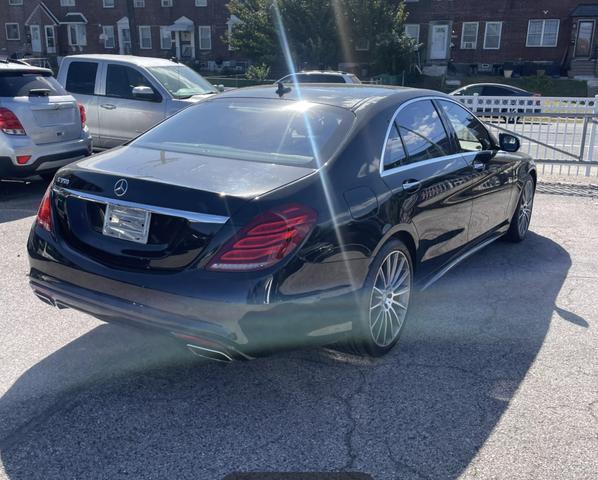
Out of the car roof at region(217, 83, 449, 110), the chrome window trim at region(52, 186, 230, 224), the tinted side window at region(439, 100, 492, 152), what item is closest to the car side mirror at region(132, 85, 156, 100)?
the car roof at region(217, 83, 449, 110)

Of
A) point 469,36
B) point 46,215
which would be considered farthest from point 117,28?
point 46,215

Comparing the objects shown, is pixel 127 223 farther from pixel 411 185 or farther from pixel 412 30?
pixel 412 30

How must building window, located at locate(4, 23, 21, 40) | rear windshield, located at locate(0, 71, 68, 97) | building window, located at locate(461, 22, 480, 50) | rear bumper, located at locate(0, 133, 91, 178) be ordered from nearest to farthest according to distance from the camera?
rear bumper, located at locate(0, 133, 91, 178), rear windshield, located at locate(0, 71, 68, 97), building window, located at locate(461, 22, 480, 50), building window, located at locate(4, 23, 21, 40)

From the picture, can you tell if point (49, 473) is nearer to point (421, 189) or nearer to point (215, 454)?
point (215, 454)

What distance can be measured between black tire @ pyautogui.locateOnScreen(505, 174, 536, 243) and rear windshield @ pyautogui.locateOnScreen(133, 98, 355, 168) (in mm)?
3078

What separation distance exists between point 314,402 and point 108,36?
4768 cm

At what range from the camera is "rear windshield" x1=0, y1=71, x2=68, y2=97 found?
7301 mm

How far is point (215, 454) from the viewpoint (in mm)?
2857

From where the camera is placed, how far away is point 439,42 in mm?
37500

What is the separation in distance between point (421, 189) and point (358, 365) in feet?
4.04

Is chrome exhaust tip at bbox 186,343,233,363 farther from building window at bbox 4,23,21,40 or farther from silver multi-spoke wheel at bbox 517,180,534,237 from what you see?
building window at bbox 4,23,21,40

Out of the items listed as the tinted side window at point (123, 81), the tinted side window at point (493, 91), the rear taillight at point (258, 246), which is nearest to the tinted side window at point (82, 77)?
the tinted side window at point (123, 81)

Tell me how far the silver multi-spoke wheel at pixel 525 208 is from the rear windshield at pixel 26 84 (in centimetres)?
581

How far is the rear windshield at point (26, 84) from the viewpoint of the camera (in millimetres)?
7301
